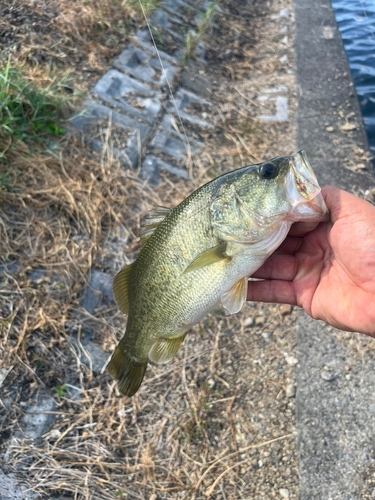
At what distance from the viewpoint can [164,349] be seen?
2.27 metres

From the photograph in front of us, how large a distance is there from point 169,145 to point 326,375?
3.17 metres

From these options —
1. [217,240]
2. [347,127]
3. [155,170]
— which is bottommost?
[155,170]

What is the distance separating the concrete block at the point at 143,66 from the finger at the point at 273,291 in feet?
12.3

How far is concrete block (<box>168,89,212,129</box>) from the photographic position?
5.28 meters

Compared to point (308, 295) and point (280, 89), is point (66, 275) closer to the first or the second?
point (308, 295)

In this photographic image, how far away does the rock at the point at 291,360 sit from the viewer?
333 centimetres

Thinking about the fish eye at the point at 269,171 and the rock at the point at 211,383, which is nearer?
the fish eye at the point at 269,171

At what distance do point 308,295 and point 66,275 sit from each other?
2053 millimetres

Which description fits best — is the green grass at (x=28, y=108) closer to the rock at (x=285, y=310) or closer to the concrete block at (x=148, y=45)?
the concrete block at (x=148, y=45)

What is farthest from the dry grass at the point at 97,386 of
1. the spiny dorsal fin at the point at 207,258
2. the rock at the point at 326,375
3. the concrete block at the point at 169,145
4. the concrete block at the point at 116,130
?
the spiny dorsal fin at the point at 207,258

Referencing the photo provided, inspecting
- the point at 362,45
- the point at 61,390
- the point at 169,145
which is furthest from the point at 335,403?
the point at 362,45

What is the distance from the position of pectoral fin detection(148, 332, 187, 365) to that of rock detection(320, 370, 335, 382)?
5.00 feet

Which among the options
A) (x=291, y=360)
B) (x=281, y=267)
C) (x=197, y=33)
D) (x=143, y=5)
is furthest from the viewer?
(x=197, y=33)

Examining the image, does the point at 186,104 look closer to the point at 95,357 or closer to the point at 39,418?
the point at 95,357
